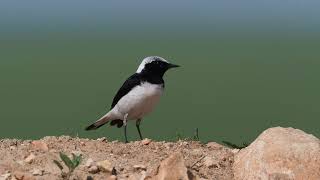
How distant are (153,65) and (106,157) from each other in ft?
12.0

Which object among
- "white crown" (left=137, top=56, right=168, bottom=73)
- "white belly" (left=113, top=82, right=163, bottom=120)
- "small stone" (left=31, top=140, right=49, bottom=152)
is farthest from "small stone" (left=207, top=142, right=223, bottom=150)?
"small stone" (left=31, top=140, right=49, bottom=152)

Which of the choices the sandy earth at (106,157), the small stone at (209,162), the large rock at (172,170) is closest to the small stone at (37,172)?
the sandy earth at (106,157)

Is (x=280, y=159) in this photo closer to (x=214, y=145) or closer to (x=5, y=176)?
(x=214, y=145)

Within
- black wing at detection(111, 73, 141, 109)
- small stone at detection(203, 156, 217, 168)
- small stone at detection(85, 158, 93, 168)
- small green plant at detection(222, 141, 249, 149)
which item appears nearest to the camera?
small stone at detection(85, 158, 93, 168)

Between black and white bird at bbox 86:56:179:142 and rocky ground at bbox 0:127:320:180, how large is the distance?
7.37 ft

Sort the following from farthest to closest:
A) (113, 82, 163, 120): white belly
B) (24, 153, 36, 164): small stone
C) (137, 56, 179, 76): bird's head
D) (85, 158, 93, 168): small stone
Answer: (137, 56, 179, 76): bird's head
(113, 82, 163, 120): white belly
(24, 153, 36, 164): small stone
(85, 158, 93, 168): small stone

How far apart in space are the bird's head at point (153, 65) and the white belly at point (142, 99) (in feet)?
1.34

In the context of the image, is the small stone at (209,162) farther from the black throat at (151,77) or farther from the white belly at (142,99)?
the black throat at (151,77)

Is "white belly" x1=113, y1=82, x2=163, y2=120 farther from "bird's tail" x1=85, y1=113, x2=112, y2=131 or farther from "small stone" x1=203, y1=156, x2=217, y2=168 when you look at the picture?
"small stone" x1=203, y1=156, x2=217, y2=168

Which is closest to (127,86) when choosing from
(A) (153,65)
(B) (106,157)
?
(A) (153,65)

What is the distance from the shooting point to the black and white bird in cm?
1139

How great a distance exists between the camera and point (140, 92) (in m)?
11.4

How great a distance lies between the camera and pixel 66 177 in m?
7.55

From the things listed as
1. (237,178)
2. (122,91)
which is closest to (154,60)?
(122,91)
